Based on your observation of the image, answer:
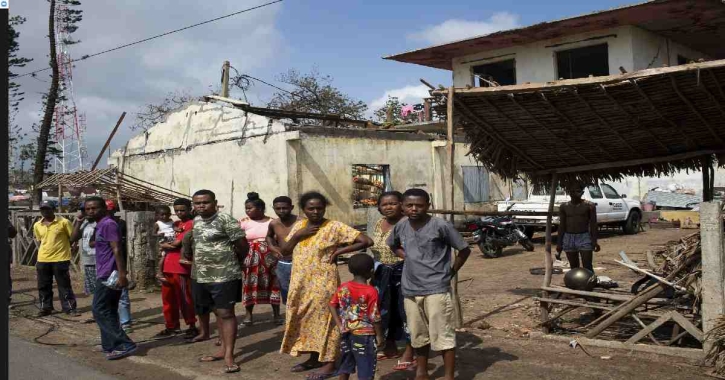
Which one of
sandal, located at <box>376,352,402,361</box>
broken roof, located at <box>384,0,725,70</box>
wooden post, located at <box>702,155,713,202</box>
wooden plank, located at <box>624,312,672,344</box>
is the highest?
broken roof, located at <box>384,0,725,70</box>

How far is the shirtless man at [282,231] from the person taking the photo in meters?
6.02

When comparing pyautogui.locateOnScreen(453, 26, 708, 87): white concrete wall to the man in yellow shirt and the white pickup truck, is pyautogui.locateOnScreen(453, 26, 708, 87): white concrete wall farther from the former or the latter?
the man in yellow shirt

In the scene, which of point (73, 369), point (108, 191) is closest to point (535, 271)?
point (73, 369)

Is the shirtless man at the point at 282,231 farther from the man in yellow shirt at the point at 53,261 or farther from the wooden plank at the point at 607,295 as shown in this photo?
the man in yellow shirt at the point at 53,261

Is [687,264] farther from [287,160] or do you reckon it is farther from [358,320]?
[287,160]

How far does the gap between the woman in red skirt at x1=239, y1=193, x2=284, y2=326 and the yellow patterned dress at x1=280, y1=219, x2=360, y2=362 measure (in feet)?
7.26

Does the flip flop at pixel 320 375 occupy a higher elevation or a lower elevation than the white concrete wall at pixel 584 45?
lower

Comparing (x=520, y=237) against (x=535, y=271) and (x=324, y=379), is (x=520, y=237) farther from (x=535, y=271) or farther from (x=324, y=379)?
(x=324, y=379)

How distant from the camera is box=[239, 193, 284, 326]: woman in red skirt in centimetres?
754

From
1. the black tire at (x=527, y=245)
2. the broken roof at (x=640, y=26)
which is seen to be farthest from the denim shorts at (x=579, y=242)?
the broken roof at (x=640, y=26)

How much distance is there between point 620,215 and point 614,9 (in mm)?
6564

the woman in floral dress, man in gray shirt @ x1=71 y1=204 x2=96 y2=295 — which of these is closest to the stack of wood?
the woman in floral dress

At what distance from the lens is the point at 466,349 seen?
606cm

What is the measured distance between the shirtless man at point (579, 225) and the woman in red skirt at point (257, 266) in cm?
377
